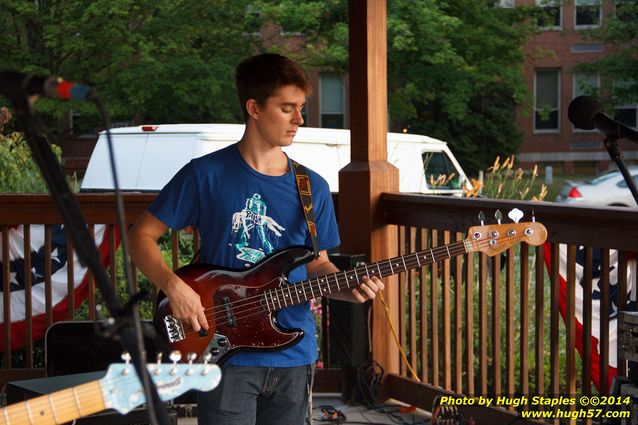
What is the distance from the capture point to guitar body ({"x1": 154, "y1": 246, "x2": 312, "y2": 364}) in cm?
307

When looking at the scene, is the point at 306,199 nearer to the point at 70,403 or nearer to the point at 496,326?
the point at 70,403

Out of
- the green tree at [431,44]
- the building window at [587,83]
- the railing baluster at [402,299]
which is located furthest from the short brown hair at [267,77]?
the building window at [587,83]

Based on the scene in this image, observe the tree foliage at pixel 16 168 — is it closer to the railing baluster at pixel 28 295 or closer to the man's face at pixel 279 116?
the railing baluster at pixel 28 295

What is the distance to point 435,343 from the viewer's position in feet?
17.5

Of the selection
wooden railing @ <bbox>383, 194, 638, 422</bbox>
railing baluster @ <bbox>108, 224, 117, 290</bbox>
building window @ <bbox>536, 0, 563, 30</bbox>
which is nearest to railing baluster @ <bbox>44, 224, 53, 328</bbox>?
railing baluster @ <bbox>108, 224, 117, 290</bbox>

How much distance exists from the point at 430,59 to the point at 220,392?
63.1ft

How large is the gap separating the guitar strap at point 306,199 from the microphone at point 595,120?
3.10 feet

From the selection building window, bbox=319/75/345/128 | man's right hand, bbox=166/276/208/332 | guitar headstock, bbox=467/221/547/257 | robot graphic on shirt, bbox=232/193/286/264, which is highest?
building window, bbox=319/75/345/128

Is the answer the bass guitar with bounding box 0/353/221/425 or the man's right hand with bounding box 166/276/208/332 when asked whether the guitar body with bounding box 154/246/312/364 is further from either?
the bass guitar with bounding box 0/353/221/425

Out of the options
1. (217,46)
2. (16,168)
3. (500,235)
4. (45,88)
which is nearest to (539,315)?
(500,235)

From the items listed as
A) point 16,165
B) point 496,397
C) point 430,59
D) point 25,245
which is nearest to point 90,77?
point 430,59

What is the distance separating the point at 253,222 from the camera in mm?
3029

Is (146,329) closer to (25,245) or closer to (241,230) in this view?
(241,230)

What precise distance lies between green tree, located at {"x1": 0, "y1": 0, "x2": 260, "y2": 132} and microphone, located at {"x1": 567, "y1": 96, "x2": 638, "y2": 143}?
16.9 metres
